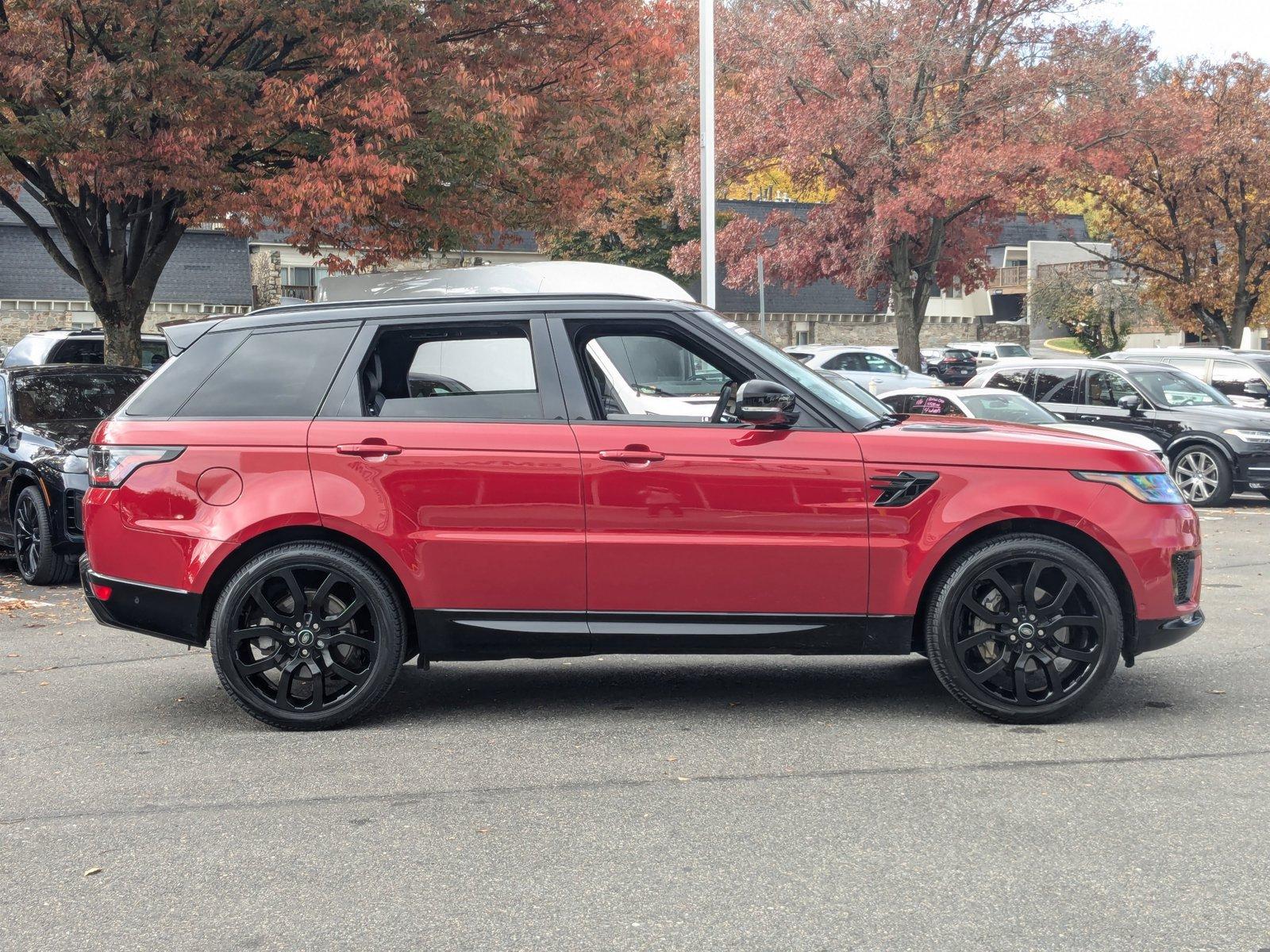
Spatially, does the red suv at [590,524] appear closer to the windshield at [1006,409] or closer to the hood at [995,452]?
the hood at [995,452]

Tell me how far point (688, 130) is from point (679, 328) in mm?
41777

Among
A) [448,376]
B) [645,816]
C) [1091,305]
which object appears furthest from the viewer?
[1091,305]

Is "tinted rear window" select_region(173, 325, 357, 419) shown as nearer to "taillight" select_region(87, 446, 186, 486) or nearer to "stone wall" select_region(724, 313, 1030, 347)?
"taillight" select_region(87, 446, 186, 486)

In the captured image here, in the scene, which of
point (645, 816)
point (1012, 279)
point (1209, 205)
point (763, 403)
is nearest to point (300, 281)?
point (1209, 205)

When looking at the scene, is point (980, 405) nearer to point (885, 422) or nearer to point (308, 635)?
point (885, 422)

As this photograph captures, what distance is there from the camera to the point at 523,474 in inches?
232

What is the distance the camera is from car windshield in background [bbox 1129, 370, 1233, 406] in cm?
1717

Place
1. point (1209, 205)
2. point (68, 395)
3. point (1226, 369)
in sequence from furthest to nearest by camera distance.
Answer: point (1209, 205)
point (1226, 369)
point (68, 395)

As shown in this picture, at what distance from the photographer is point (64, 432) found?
11.4 meters

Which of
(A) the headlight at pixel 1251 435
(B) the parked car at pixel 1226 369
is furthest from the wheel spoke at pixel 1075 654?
(B) the parked car at pixel 1226 369

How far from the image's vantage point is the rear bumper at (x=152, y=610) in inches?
239

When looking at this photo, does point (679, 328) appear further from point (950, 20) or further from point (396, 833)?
point (950, 20)

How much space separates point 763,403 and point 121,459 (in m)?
2.81

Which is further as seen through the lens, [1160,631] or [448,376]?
[448,376]
